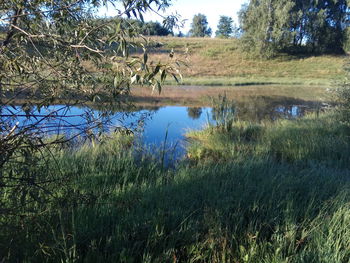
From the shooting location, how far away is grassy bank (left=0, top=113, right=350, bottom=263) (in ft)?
9.15

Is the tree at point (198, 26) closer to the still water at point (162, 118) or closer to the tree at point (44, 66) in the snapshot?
the still water at point (162, 118)

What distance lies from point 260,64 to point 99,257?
33.7 metres

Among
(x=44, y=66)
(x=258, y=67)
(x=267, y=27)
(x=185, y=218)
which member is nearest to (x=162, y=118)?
(x=185, y=218)

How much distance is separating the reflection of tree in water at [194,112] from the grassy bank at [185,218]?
759 cm

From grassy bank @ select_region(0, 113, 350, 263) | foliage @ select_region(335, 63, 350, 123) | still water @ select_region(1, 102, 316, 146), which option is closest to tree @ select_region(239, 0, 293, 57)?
still water @ select_region(1, 102, 316, 146)

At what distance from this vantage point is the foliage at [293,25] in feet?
117

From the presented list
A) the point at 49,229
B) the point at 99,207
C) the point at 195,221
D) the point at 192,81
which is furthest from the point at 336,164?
the point at 192,81

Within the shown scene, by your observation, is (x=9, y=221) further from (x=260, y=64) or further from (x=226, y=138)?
(x=260, y=64)

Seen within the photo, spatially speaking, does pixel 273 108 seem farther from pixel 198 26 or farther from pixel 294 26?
pixel 198 26

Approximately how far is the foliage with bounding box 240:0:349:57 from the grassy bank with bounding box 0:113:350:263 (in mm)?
32904

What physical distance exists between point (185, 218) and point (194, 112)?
10.4 metres

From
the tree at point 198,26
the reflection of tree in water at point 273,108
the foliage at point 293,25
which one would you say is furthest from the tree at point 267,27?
the tree at point 198,26

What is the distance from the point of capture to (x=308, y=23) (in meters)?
38.5

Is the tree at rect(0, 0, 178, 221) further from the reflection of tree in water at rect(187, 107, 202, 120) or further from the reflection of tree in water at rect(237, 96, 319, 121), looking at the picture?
the reflection of tree in water at rect(237, 96, 319, 121)
